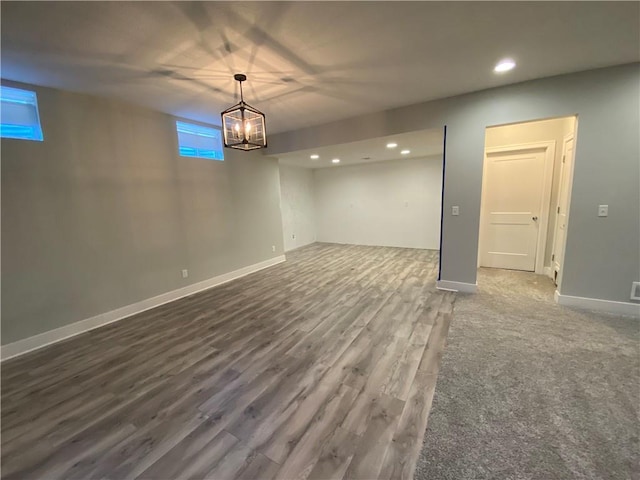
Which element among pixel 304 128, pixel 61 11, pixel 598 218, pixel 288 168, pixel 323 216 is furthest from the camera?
pixel 323 216

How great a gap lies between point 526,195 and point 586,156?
157 centimetres

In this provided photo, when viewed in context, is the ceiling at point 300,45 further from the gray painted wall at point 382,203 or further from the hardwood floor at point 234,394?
the gray painted wall at point 382,203

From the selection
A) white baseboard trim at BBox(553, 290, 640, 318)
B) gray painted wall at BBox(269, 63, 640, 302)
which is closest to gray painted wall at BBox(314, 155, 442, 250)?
gray painted wall at BBox(269, 63, 640, 302)

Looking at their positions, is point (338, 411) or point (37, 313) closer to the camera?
point (338, 411)

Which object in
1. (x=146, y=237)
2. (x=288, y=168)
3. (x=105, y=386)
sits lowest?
(x=105, y=386)

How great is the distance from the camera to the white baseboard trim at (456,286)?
372cm

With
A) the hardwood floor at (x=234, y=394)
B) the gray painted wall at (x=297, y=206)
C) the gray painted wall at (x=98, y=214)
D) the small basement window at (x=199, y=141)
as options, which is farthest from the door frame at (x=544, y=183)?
the gray painted wall at (x=297, y=206)

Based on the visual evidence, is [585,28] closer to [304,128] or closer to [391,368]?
[391,368]

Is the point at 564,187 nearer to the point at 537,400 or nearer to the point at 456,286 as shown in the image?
the point at 456,286

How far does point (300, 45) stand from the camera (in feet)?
7.02

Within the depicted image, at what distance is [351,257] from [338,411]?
4527 mm

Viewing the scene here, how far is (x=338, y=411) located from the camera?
1.74 metres

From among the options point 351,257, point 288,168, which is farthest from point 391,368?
point 288,168

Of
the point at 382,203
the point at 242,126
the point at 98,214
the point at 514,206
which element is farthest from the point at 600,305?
the point at 98,214
